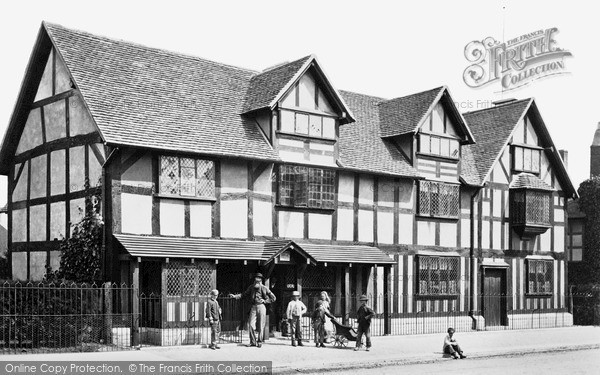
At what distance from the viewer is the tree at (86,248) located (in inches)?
926

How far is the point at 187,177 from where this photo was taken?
2442 centimetres

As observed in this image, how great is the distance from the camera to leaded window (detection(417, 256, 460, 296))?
30641 mm

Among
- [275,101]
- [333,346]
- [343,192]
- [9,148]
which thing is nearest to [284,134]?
[275,101]

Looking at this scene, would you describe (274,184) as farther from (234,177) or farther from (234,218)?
(234,218)

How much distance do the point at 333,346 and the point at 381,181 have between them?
8177 mm

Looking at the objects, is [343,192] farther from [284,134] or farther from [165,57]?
[165,57]

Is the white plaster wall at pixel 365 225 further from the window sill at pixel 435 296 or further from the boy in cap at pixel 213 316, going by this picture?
the boy in cap at pixel 213 316

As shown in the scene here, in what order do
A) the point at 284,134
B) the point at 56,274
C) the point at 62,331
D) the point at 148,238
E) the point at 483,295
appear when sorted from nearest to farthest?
the point at 62,331 < the point at 148,238 < the point at 56,274 < the point at 284,134 < the point at 483,295

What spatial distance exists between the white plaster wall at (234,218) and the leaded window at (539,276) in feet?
48.0

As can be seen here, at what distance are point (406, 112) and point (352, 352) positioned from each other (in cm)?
1257

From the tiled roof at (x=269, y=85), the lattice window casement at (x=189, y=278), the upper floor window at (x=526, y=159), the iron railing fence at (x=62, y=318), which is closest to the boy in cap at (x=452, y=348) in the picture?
the lattice window casement at (x=189, y=278)

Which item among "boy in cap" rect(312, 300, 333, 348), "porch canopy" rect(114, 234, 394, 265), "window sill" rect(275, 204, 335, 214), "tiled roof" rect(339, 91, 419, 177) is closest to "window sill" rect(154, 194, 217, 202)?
"porch canopy" rect(114, 234, 394, 265)

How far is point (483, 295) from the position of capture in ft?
107

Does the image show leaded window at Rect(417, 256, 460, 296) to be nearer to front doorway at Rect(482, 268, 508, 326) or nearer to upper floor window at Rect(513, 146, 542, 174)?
front doorway at Rect(482, 268, 508, 326)
